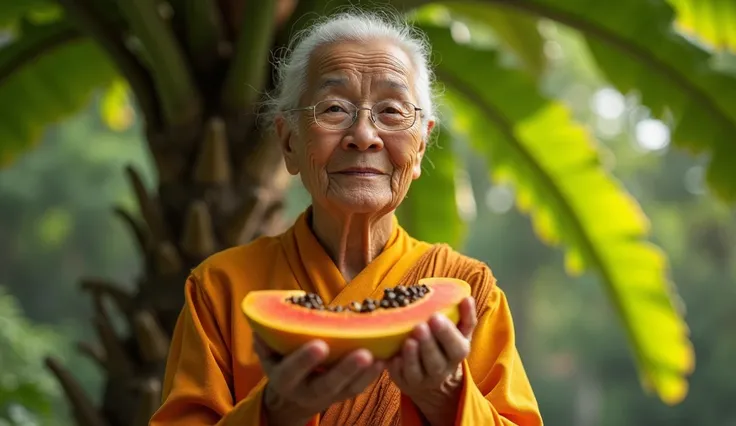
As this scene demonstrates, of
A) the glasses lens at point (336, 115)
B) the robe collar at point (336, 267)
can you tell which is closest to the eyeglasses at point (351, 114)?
the glasses lens at point (336, 115)

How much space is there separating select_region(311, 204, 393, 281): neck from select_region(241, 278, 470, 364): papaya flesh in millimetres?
267

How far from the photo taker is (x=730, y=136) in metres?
3.15

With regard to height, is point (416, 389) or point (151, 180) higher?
point (416, 389)

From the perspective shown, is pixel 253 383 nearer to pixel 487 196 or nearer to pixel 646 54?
pixel 646 54

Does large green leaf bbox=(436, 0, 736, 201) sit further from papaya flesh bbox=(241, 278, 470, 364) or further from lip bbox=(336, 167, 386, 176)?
papaya flesh bbox=(241, 278, 470, 364)

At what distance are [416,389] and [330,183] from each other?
38 cm

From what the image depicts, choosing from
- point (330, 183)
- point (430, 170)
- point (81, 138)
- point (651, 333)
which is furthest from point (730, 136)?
point (81, 138)

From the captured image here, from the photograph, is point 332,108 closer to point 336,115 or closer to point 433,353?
point 336,115

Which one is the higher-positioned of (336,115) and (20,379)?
(336,115)

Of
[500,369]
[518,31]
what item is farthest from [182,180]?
[518,31]

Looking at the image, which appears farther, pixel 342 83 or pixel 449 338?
pixel 342 83

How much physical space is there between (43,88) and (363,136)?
2543 millimetres

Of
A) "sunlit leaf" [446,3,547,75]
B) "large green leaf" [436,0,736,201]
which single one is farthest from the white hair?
"sunlit leaf" [446,3,547,75]

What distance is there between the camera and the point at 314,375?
4.00 feet
